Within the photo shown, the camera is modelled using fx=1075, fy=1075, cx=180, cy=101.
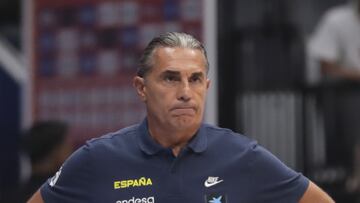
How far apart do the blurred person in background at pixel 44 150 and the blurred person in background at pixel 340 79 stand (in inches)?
73.3

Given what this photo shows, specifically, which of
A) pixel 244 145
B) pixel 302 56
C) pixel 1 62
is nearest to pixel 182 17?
pixel 302 56

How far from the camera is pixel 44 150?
6949 millimetres

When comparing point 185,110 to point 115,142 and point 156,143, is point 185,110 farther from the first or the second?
point 115,142

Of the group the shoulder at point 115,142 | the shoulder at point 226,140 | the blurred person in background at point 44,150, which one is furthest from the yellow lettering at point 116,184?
the blurred person in background at point 44,150

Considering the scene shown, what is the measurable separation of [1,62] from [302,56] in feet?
8.63

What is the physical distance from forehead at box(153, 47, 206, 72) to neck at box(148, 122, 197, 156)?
0.92 ft

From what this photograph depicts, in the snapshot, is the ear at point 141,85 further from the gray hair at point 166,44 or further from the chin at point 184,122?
the chin at point 184,122

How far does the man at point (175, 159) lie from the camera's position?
15.0 feet

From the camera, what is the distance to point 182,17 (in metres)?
7.43

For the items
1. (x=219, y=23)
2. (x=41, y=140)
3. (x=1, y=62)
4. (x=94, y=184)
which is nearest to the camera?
(x=94, y=184)

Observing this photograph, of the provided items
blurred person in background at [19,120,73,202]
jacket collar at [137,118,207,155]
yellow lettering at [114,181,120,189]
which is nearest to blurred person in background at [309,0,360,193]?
blurred person in background at [19,120,73,202]

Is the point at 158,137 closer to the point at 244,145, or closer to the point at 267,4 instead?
the point at 244,145

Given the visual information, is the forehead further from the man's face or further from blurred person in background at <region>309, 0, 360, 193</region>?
blurred person in background at <region>309, 0, 360, 193</region>

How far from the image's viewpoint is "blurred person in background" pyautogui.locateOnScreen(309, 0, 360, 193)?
7570mm
